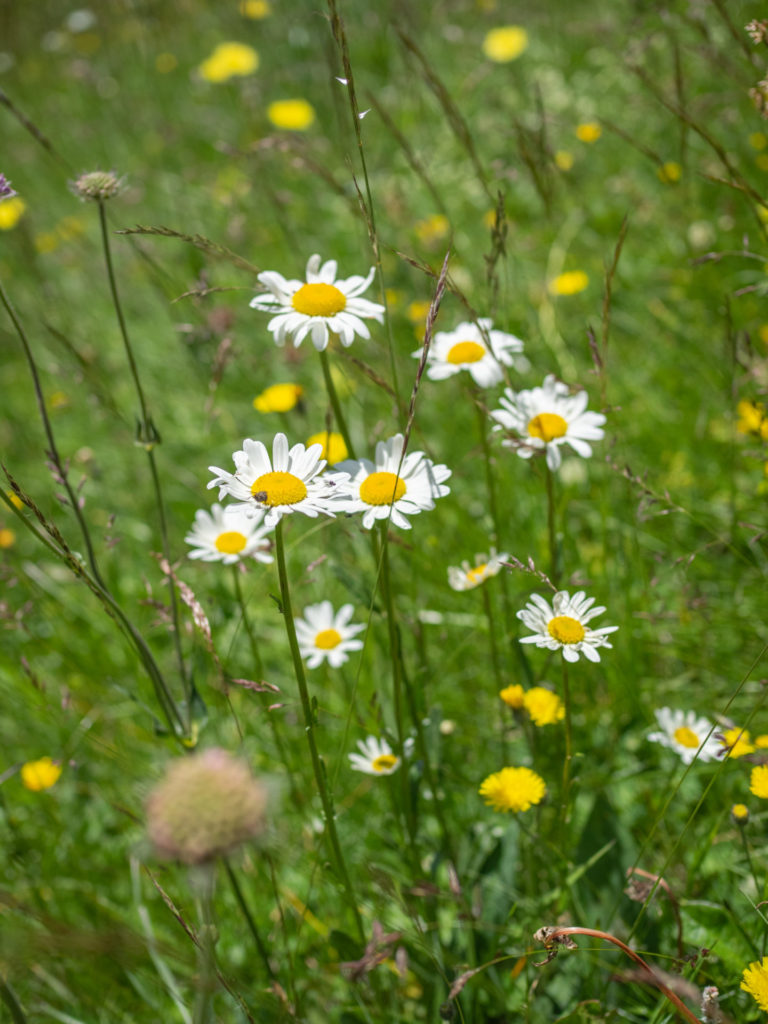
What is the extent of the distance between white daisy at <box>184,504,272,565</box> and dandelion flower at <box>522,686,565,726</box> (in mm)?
525

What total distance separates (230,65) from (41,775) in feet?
13.4

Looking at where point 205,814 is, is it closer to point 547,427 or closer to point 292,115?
point 547,427

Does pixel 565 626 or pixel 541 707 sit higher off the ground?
pixel 565 626

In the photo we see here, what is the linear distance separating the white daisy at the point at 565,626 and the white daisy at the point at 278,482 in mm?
332

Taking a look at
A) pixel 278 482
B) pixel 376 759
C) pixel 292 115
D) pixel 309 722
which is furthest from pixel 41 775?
pixel 292 115

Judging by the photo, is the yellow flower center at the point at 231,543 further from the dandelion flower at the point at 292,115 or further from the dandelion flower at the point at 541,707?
the dandelion flower at the point at 292,115

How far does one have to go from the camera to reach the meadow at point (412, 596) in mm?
1126

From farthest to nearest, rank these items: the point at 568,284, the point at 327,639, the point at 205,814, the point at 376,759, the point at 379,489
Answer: the point at 568,284
the point at 327,639
the point at 376,759
the point at 379,489
the point at 205,814

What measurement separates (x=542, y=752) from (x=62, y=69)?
6904 mm

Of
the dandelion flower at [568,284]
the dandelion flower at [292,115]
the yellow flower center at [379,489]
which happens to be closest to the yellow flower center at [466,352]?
the yellow flower center at [379,489]

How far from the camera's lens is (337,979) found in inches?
52.9

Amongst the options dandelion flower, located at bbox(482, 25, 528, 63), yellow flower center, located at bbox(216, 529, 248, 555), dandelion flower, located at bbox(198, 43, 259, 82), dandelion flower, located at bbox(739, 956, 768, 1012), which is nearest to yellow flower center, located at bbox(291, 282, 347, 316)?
yellow flower center, located at bbox(216, 529, 248, 555)

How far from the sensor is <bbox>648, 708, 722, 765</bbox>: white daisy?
1414 mm

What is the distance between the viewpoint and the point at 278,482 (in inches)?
39.5
